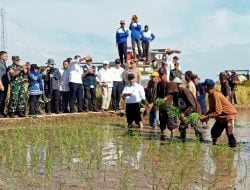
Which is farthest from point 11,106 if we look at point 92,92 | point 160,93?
point 160,93

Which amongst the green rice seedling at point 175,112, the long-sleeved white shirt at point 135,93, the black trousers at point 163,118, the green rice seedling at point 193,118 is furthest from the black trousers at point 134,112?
the green rice seedling at point 193,118

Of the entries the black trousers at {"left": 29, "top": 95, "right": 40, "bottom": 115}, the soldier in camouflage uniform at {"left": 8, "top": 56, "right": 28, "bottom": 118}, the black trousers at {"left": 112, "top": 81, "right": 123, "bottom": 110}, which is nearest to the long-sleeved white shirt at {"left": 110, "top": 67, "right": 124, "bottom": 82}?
the black trousers at {"left": 112, "top": 81, "right": 123, "bottom": 110}

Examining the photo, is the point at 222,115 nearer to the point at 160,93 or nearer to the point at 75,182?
the point at 160,93

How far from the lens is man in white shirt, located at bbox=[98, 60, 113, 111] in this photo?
17.8 m

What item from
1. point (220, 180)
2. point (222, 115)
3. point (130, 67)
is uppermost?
point (130, 67)

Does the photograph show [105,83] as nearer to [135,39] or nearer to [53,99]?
[53,99]

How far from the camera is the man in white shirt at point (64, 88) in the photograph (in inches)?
661

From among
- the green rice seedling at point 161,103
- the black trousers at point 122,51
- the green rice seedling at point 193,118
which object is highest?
the black trousers at point 122,51

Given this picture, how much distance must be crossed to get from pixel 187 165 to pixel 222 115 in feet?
9.02

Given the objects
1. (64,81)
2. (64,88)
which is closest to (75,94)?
(64,88)

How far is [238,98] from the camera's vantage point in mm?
25453

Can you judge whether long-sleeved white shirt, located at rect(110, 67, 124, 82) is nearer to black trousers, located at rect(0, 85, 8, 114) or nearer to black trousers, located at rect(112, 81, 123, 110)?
black trousers, located at rect(112, 81, 123, 110)

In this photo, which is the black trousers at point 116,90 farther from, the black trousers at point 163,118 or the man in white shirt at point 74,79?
the black trousers at point 163,118

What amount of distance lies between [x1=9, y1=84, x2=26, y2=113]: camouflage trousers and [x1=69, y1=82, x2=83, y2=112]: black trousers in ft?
6.00
